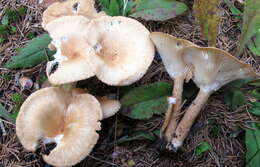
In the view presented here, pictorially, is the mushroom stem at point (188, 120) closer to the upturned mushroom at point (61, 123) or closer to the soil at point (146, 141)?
the soil at point (146, 141)

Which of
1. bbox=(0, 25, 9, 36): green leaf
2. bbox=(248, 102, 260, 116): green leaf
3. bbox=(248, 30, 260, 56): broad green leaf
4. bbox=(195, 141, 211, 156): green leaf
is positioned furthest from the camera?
bbox=(0, 25, 9, 36): green leaf

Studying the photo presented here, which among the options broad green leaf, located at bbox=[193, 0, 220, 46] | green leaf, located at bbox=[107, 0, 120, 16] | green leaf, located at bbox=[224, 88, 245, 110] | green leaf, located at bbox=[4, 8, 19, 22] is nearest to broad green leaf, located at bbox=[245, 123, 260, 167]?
green leaf, located at bbox=[224, 88, 245, 110]

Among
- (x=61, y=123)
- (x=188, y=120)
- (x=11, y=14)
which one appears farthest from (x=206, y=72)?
(x=11, y=14)

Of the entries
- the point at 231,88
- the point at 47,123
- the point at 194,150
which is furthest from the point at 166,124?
the point at 47,123

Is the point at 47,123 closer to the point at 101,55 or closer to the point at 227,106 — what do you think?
the point at 101,55

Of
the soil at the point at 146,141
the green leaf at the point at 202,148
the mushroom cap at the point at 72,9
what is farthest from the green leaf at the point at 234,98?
the mushroom cap at the point at 72,9

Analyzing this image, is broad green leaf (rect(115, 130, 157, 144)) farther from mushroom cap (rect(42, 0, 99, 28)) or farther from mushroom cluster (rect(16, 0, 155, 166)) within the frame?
mushroom cap (rect(42, 0, 99, 28))
